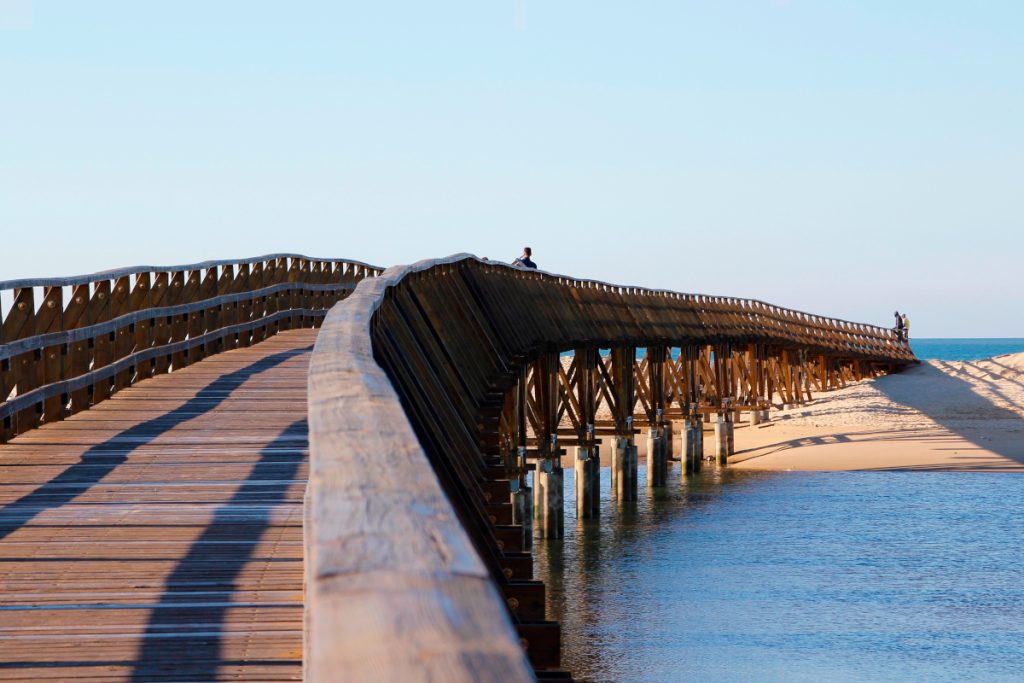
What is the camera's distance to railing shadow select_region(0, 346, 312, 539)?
7.45m

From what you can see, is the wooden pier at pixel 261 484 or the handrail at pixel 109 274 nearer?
the wooden pier at pixel 261 484

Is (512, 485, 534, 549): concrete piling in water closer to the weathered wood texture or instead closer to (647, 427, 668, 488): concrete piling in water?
(647, 427, 668, 488): concrete piling in water

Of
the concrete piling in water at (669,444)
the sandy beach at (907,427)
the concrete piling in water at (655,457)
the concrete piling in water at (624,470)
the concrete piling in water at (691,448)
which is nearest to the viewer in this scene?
the concrete piling in water at (624,470)

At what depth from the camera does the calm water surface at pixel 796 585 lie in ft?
55.3

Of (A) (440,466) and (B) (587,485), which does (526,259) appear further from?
(A) (440,466)

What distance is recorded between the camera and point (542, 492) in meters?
26.8

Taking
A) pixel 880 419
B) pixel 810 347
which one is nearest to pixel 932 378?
pixel 810 347

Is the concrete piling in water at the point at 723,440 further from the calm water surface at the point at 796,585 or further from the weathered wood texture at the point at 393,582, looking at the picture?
the weathered wood texture at the point at 393,582

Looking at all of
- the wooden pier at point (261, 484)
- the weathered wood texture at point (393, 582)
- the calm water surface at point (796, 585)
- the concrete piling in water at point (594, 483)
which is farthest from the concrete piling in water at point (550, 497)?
the weathered wood texture at point (393, 582)

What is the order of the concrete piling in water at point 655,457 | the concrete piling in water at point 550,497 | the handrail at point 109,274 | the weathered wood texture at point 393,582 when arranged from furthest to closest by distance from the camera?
the concrete piling in water at point 655,457
the concrete piling in water at point 550,497
the handrail at point 109,274
the weathered wood texture at point 393,582

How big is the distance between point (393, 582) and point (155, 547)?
5.15 meters

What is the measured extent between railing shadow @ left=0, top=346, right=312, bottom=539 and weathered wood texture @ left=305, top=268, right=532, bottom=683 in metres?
5.20

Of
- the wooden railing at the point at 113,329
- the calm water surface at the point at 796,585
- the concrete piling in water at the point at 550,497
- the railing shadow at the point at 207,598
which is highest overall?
the wooden railing at the point at 113,329

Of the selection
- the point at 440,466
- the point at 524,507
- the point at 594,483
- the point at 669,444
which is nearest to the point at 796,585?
the point at 524,507
